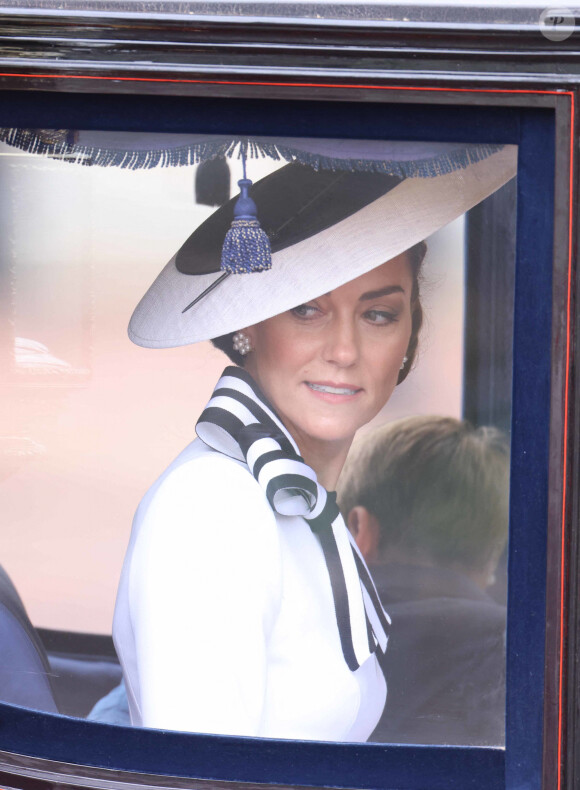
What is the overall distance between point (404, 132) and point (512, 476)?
0.80m

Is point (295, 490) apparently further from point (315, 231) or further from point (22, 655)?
point (22, 655)

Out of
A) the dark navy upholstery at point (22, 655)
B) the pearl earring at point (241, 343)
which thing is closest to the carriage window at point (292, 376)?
the pearl earring at point (241, 343)

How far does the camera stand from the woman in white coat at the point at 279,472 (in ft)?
5.44

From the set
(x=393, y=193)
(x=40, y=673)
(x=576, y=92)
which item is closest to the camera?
(x=576, y=92)

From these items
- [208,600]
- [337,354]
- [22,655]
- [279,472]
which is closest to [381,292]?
[337,354]

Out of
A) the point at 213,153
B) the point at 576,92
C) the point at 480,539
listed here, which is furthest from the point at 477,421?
the point at 213,153

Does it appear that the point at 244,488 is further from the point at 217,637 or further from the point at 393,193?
the point at 393,193

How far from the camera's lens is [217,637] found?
1.67m

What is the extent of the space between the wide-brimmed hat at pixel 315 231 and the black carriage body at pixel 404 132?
7 centimetres

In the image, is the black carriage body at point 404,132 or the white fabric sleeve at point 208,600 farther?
the white fabric sleeve at point 208,600

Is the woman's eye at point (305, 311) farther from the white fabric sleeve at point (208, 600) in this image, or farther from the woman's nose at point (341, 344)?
the white fabric sleeve at point (208, 600)

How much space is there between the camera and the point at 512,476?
1658 millimetres

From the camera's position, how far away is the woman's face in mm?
1674

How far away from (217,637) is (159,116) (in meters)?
1.18
